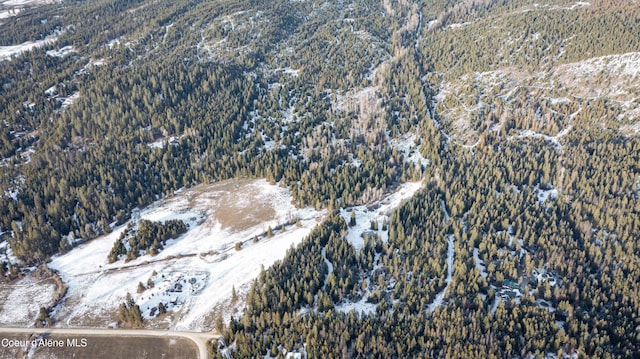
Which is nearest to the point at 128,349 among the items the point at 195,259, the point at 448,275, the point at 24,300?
the point at 195,259

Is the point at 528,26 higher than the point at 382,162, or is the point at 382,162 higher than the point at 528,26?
the point at 528,26

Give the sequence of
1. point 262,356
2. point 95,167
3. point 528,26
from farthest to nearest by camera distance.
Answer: point 528,26
point 95,167
point 262,356

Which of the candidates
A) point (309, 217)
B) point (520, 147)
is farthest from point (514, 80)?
point (309, 217)

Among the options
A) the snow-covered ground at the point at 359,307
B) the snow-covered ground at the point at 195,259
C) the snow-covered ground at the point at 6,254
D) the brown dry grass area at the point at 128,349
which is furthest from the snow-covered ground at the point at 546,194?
the snow-covered ground at the point at 6,254

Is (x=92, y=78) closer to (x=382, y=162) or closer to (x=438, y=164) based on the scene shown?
(x=382, y=162)

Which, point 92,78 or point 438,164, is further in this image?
point 92,78

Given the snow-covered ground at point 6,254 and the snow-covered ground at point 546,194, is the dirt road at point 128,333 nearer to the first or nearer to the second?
the snow-covered ground at point 6,254

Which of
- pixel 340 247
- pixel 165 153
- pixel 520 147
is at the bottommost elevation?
pixel 340 247
